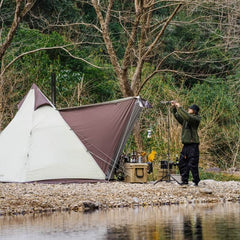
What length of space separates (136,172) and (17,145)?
2.80 metres

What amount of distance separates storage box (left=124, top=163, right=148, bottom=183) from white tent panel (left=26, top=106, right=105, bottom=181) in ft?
2.01

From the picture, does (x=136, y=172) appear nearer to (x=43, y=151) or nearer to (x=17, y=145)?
(x=43, y=151)

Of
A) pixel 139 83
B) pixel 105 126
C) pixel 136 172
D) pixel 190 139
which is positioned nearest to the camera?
pixel 190 139

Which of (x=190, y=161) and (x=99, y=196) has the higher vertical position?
(x=190, y=161)

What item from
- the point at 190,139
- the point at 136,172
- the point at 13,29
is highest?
the point at 13,29

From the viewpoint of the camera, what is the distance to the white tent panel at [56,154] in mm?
14891

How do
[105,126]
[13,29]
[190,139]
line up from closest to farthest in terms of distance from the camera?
[190,139] → [105,126] → [13,29]

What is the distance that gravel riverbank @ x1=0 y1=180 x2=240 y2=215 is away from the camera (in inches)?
440

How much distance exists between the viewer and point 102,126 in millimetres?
15617

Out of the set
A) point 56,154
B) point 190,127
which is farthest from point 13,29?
point 190,127

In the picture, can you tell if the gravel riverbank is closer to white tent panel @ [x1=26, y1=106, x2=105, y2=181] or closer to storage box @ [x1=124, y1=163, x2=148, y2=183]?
storage box @ [x1=124, y1=163, x2=148, y2=183]

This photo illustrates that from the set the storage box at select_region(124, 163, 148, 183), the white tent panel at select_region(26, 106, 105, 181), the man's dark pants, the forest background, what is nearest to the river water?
the man's dark pants

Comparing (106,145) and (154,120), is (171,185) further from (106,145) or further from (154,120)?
(154,120)

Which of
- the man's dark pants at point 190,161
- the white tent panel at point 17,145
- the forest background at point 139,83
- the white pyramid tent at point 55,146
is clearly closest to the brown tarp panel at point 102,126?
the white pyramid tent at point 55,146
